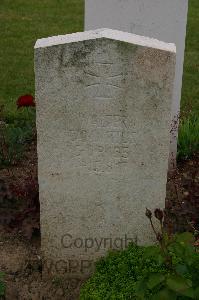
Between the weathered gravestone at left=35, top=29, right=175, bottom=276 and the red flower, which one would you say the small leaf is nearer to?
the weathered gravestone at left=35, top=29, right=175, bottom=276

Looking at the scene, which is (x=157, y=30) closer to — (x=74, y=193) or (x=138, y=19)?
(x=138, y=19)

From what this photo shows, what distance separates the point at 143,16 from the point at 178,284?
2803 millimetres

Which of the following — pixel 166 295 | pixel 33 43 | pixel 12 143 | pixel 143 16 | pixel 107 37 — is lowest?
pixel 166 295

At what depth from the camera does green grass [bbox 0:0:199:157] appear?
21.6ft

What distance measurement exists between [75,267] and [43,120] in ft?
3.16

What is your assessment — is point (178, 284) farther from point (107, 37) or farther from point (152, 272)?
point (107, 37)

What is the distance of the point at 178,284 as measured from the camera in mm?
2541

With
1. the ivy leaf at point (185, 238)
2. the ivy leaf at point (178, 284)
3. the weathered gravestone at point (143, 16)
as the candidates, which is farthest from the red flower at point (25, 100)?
the ivy leaf at point (178, 284)

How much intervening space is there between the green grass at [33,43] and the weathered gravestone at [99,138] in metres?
1.78

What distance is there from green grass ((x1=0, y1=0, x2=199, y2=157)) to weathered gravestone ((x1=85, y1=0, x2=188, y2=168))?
934mm

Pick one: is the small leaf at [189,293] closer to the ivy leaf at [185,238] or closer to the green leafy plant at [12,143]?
the ivy leaf at [185,238]

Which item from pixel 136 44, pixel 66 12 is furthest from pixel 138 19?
pixel 66 12

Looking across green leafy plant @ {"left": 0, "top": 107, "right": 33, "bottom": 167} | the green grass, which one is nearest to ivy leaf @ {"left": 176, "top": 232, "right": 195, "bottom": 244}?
the green grass

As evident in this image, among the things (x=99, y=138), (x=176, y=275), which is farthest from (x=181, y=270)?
(x=99, y=138)
